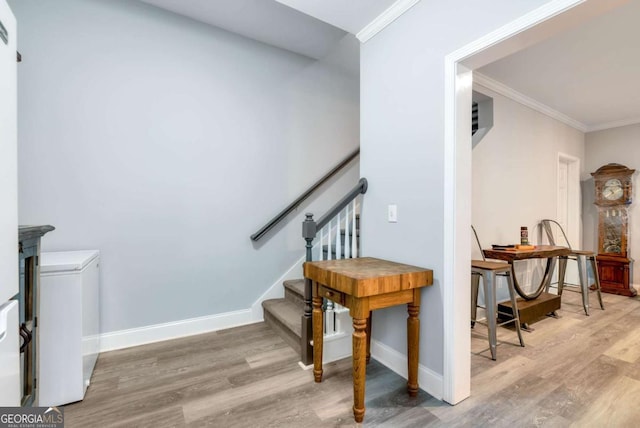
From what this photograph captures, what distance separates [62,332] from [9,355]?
40.3 inches

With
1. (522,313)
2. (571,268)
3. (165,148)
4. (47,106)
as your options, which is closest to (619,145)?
(571,268)

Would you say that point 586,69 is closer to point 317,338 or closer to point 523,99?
point 523,99

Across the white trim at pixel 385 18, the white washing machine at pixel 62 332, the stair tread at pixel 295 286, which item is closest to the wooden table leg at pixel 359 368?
the stair tread at pixel 295 286

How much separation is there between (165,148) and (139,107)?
1.19ft

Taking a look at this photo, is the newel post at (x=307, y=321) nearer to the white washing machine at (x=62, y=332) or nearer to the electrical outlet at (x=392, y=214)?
the electrical outlet at (x=392, y=214)

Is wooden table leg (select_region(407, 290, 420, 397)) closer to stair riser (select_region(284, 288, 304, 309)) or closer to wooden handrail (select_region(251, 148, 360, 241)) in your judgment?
stair riser (select_region(284, 288, 304, 309))

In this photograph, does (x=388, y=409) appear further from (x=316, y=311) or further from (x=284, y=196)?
(x=284, y=196)

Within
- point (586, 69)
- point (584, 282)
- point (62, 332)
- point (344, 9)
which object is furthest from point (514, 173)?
point (62, 332)

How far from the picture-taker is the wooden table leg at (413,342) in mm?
1718

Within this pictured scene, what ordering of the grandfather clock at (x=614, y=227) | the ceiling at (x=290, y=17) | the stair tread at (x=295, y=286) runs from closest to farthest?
the ceiling at (x=290, y=17) < the stair tread at (x=295, y=286) < the grandfather clock at (x=614, y=227)

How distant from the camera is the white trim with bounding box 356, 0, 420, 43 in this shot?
1.93 metres

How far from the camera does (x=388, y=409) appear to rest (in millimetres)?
1638

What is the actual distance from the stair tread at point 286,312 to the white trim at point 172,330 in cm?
25

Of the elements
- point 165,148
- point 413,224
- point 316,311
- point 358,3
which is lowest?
point 316,311
